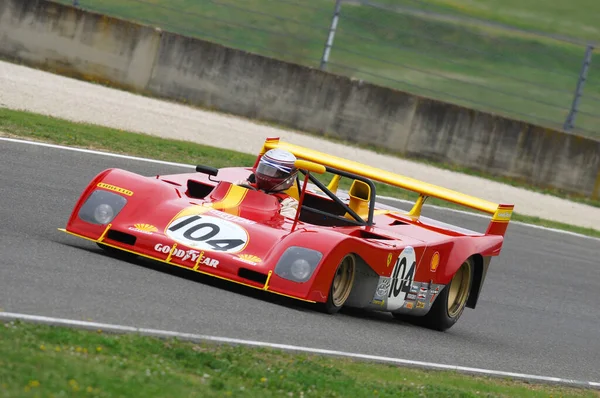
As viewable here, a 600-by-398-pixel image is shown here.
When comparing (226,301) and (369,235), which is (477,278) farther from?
(226,301)

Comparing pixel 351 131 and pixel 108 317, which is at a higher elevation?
pixel 351 131

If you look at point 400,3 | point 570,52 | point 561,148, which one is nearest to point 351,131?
point 561,148

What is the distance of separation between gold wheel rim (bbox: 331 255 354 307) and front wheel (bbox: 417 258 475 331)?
1.38 meters

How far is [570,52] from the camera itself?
39.9 meters

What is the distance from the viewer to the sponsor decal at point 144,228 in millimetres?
8641

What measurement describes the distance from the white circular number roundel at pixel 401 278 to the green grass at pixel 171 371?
162 cm

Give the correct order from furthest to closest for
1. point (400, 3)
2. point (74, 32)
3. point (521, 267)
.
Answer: point (400, 3)
point (74, 32)
point (521, 267)

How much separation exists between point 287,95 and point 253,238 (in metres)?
10.8

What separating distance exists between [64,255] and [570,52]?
33.6 m

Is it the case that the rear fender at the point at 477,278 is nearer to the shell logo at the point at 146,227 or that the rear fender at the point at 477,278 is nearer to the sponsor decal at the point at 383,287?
the sponsor decal at the point at 383,287

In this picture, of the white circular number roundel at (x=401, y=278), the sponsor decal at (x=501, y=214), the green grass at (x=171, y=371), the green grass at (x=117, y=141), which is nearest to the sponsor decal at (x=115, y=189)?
the white circular number roundel at (x=401, y=278)

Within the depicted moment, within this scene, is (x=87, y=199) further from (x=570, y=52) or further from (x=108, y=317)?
(x=570, y=52)

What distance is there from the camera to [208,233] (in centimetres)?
862

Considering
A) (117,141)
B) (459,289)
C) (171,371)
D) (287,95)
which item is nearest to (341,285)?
(459,289)
